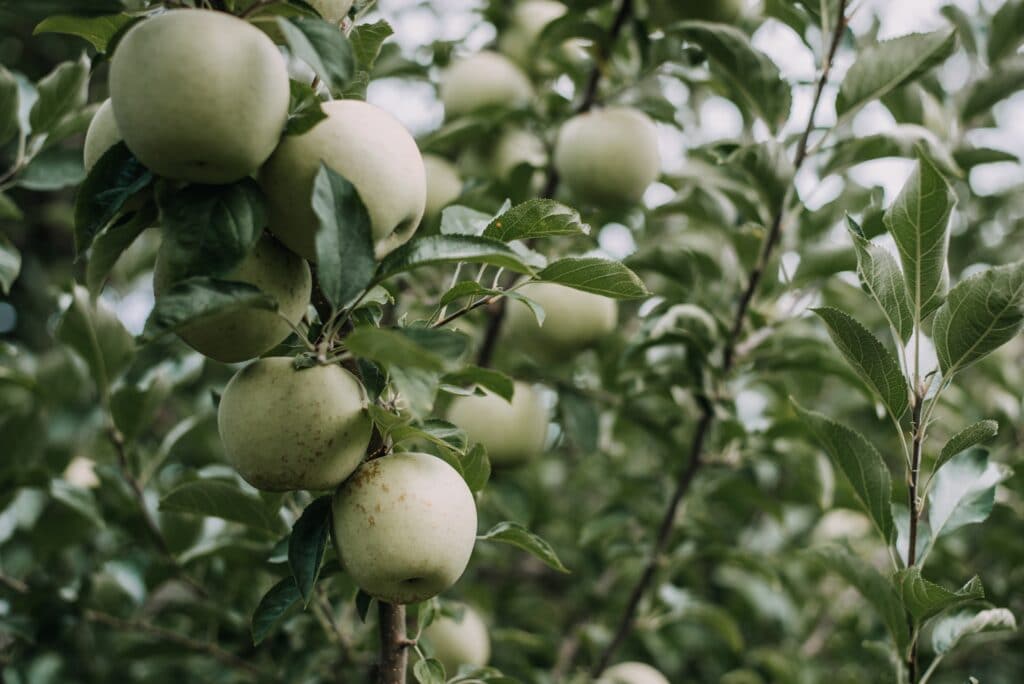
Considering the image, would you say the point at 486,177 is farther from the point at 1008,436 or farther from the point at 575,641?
the point at 1008,436

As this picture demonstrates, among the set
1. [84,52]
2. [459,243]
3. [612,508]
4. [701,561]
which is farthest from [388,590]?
[701,561]

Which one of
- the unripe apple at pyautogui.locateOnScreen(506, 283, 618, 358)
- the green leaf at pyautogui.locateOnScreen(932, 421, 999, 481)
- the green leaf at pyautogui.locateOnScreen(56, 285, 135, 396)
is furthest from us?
the unripe apple at pyautogui.locateOnScreen(506, 283, 618, 358)

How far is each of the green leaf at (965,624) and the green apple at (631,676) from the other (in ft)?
2.02

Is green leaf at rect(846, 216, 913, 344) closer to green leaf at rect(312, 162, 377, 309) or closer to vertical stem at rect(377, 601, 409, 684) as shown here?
green leaf at rect(312, 162, 377, 309)

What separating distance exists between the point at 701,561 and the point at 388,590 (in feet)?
5.42

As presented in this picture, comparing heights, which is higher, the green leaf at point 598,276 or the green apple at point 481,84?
the green leaf at point 598,276

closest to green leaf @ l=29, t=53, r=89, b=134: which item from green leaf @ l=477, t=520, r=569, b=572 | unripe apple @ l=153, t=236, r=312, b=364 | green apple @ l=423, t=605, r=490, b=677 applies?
unripe apple @ l=153, t=236, r=312, b=364

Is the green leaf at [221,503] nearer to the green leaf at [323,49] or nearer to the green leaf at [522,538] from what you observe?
the green leaf at [522,538]

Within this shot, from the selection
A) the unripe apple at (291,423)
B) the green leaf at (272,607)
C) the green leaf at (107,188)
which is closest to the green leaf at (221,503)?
the green leaf at (272,607)

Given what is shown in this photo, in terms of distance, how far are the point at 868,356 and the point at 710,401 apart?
0.63 metres

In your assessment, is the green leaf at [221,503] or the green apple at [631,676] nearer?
the green leaf at [221,503]

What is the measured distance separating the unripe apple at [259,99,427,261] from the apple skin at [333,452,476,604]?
Answer: 0.75 feet

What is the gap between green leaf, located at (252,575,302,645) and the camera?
3.01 feet

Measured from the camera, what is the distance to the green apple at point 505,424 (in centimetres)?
169
